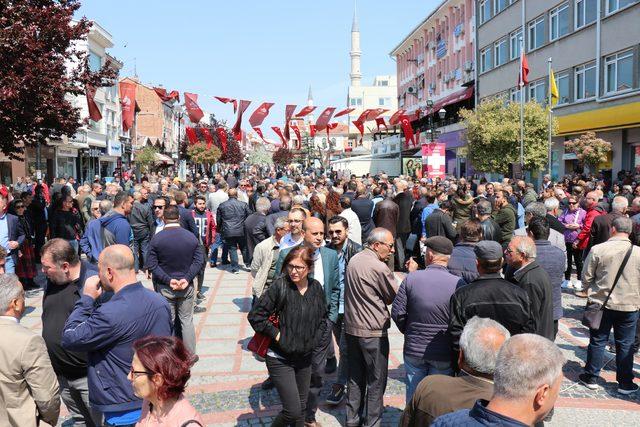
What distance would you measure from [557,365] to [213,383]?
479 cm

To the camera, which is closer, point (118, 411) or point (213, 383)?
point (118, 411)

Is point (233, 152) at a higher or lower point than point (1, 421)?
higher

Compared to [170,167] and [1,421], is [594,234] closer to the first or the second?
[1,421]

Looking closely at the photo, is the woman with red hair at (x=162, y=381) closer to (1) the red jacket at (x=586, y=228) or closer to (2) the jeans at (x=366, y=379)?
(2) the jeans at (x=366, y=379)

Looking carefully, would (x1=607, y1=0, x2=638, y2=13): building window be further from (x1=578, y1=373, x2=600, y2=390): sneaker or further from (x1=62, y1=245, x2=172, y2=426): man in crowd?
(x1=62, y1=245, x2=172, y2=426): man in crowd

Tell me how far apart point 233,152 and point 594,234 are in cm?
6274

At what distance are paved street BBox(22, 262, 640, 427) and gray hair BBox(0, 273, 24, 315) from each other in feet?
7.88

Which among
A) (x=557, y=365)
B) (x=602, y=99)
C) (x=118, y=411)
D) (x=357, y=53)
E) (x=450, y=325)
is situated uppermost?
(x=357, y=53)

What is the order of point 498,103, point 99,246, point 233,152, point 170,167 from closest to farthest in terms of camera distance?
1. point 99,246
2. point 498,103
3. point 170,167
4. point 233,152

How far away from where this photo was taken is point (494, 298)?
395 centimetres

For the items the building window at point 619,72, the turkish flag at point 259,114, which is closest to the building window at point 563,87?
the building window at point 619,72

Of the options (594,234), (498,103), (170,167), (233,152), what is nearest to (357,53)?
(233,152)

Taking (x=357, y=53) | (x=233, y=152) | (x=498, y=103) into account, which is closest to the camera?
(x=498, y=103)

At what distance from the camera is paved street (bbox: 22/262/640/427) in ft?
17.5
